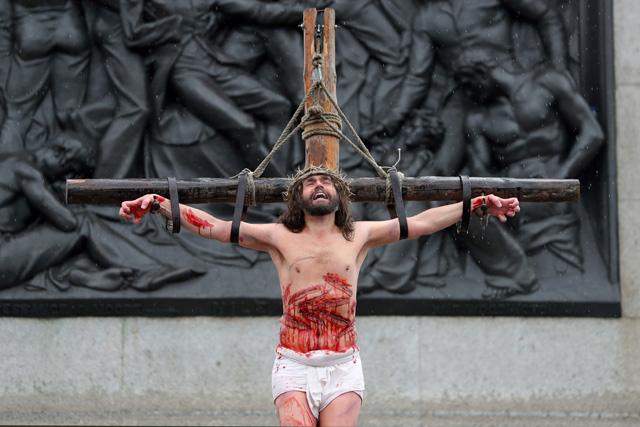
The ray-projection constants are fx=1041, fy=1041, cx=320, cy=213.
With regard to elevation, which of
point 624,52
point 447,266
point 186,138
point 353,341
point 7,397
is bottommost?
point 7,397

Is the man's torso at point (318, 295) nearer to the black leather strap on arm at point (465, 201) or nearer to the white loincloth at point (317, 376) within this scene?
the white loincloth at point (317, 376)

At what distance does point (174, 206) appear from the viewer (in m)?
5.62

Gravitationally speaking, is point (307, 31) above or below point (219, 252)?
above

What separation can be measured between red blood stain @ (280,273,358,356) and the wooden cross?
669 mm

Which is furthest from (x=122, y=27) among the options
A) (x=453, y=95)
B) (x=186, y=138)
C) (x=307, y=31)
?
(x=307, y=31)

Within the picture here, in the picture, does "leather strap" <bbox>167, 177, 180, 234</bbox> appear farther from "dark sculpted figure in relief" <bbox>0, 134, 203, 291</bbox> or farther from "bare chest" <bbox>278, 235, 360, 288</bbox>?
"dark sculpted figure in relief" <bbox>0, 134, 203, 291</bbox>

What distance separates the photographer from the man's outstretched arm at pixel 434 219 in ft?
19.0

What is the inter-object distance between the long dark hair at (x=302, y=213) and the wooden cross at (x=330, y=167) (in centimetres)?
18

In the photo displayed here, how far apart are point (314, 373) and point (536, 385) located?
191 inches

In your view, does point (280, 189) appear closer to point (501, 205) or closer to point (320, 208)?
point (320, 208)

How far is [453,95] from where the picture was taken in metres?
10.1

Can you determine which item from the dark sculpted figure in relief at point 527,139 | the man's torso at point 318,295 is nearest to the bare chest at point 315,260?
the man's torso at point 318,295

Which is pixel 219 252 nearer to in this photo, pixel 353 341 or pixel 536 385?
pixel 536 385

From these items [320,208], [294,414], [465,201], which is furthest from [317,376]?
[465,201]
